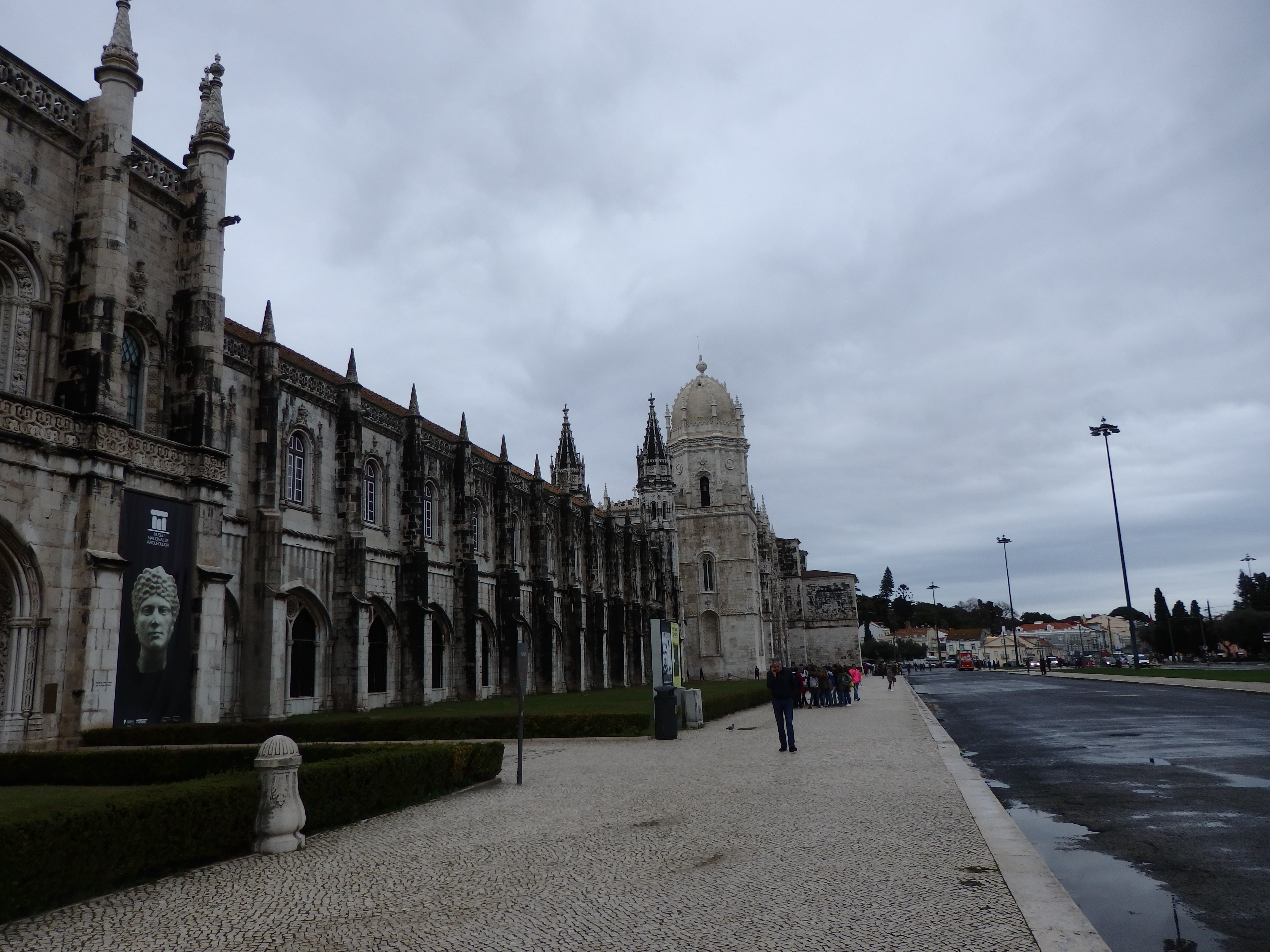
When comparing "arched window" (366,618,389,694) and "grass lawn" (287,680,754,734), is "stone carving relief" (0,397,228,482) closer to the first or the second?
"grass lawn" (287,680,754,734)

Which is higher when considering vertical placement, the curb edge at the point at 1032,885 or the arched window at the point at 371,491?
the arched window at the point at 371,491

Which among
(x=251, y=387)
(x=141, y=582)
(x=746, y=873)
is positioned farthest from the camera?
(x=251, y=387)

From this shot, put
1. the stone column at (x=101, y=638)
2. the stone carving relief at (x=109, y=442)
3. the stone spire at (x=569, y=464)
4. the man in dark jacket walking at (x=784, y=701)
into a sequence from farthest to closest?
1. the stone spire at (x=569, y=464)
2. the stone column at (x=101, y=638)
3. the stone carving relief at (x=109, y=442)
4. the man in dark jacket walking at (x=784, y=701)

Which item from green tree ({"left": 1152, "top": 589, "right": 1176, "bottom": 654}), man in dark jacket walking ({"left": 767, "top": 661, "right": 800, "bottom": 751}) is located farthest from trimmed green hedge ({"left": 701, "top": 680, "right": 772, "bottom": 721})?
green tree ({"left": 1152, "top": 589, "right": 1176, "bottom": 654})

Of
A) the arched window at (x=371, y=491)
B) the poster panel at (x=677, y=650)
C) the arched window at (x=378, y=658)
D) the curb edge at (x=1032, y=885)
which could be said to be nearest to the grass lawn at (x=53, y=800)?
the curb edge at (x=1032, y=885)

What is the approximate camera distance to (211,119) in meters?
22.1

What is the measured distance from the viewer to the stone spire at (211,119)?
21984 millimetres

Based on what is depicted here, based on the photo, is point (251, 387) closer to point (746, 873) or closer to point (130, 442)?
point (130, 442)

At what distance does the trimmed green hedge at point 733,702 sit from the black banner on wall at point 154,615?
490 inches

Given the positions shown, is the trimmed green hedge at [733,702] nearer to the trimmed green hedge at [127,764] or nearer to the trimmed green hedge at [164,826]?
the trimmed green hedge at [127,764]

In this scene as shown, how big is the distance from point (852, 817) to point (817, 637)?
101 m

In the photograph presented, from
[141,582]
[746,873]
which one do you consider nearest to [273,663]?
[141,582]

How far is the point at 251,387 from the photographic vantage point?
995 inches

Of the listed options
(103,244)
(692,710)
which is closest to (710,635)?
(692,710)
